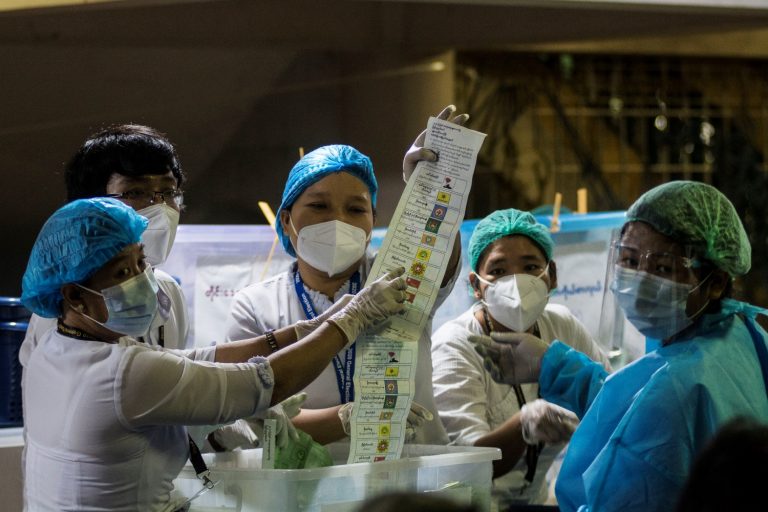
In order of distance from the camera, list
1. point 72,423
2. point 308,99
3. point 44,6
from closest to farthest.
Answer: point 72,423 → point 44,6 → point 308,99

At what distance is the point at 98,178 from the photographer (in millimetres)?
2541

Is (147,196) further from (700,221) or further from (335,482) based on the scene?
(700,221)

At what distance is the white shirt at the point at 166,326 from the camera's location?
224 centimetres

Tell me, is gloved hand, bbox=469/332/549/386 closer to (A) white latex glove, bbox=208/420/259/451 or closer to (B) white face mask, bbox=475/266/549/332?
(B) white face mask, bbox=475/266/549/332

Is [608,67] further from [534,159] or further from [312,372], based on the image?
[312,372]

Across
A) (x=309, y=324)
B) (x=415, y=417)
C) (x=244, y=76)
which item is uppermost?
(x=244, y=76)

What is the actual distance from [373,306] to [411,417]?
309 mm

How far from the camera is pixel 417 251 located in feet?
7.51

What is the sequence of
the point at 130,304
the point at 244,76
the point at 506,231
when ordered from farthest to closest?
1. the point at 244,76
2. the point at 506,231
3. the point at 130,304

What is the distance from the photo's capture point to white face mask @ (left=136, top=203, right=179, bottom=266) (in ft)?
8.27

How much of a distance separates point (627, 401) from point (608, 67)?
12.3 ft

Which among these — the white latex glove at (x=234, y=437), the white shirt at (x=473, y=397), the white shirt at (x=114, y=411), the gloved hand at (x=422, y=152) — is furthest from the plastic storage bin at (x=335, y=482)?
the gloved hand at (x=422, y=152)

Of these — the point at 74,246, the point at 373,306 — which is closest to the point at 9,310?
the point at 74,246

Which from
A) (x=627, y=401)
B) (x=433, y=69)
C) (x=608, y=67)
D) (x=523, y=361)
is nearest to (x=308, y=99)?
(x=433, y=69)
